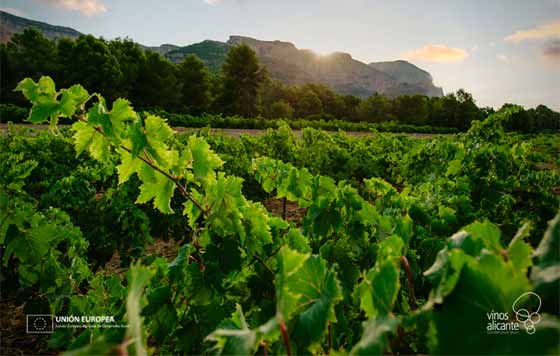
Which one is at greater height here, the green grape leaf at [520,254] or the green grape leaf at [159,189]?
the green grape leaf at [520,254]

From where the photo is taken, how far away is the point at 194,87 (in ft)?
→ 188

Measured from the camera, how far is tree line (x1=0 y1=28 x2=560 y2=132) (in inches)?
1853

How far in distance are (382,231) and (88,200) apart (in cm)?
393

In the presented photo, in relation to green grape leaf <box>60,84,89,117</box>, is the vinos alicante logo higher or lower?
lower

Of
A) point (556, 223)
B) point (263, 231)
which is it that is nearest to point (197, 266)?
point (263, 231)

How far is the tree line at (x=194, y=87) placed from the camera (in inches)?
1853

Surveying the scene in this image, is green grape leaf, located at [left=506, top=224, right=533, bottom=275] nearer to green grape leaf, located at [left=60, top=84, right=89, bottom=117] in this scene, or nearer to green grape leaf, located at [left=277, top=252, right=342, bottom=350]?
green grape leaf, located at [left=277, top=252, right=342, bottom=350]

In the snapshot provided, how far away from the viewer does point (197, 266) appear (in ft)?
5.74

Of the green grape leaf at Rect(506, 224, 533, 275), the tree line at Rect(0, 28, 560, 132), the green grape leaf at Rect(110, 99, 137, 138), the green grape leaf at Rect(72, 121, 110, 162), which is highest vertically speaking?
the tree line at Rect(0, 28, 560, 132)

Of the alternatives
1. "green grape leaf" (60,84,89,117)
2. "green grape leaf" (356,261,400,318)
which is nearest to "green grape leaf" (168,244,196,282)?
"green grape leaf" (60,84,89,117)

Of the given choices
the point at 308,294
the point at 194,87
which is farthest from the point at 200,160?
the point at 194,87

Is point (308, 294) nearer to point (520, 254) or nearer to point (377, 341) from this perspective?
point (377, 341)

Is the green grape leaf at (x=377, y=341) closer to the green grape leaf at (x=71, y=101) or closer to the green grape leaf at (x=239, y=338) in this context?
the green grape leaf at (x=239, y=338)

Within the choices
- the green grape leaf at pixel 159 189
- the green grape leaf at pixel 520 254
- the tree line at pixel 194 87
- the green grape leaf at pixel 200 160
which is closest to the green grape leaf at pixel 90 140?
the green grape leaf at pixel 159 189
